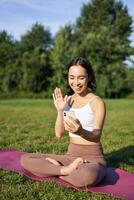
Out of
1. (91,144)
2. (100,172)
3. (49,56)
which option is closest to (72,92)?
(91,144)

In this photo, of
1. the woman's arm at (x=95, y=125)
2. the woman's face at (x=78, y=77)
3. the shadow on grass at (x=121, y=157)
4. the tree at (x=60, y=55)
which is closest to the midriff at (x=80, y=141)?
the woman's arm at (x=95, y=125)

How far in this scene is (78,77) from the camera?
5.25 metres

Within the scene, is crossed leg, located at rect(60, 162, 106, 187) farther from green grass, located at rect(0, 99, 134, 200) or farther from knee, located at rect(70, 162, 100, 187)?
green grass, located at rect(0, 99, 134, 200)

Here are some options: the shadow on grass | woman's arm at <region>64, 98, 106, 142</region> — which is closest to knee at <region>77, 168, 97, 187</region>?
woman's arm at <region>64, 98, 106, 142</region>

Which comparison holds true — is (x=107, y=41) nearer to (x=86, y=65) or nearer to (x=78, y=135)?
(x=86, y=65)

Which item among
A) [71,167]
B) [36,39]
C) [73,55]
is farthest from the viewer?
[36,39]

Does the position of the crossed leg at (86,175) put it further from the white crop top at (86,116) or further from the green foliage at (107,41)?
the green foliage at (107,41)

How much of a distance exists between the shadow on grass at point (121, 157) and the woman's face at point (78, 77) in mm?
1585

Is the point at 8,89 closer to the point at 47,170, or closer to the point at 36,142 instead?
the point at 36,142

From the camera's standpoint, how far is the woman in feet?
16.5

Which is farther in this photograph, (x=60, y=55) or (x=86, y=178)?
(x=60, y=55)

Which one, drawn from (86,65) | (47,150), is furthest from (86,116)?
(47,150)

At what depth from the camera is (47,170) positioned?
5.15 metres

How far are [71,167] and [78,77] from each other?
110 centimetres
